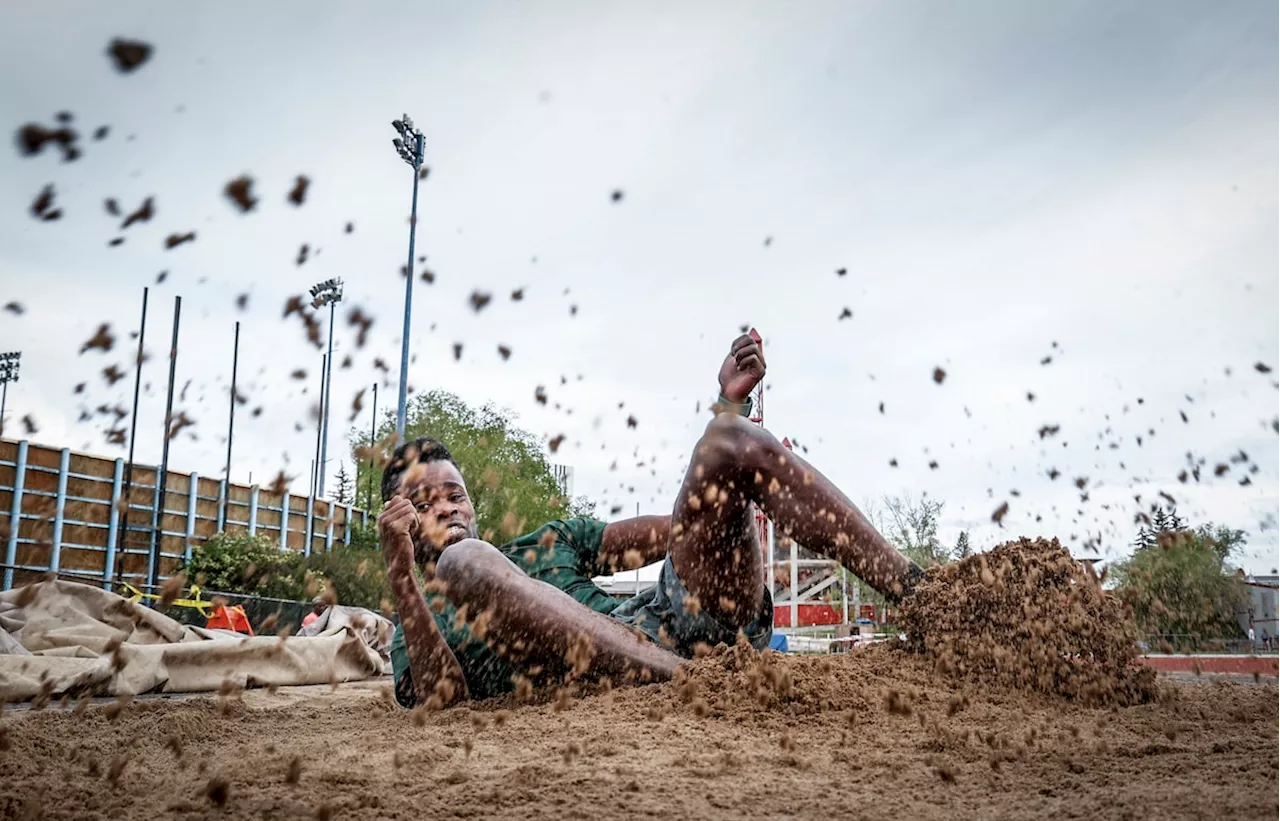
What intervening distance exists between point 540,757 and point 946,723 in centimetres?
86

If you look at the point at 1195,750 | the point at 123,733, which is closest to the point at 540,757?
the point at 1195,750

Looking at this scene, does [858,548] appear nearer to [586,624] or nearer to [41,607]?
[586,624]

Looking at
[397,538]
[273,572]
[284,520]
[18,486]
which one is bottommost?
[397,538]

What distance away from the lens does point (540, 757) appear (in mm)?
1801

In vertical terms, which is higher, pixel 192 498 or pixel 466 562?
pixel 192 498

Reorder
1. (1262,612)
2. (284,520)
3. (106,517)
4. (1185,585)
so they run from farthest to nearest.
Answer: (284,520), (106,517), (1262,612), (1185,585)

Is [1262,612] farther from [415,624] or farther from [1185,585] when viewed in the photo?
[415,624]

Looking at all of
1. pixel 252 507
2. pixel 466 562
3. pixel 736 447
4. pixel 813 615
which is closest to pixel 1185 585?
pixel 736 447

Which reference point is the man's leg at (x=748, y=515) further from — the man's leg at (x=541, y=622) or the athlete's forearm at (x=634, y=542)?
the athlete's forearm at (x=634, y=542)

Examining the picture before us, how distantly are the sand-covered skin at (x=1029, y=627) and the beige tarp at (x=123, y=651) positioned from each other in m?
3.44

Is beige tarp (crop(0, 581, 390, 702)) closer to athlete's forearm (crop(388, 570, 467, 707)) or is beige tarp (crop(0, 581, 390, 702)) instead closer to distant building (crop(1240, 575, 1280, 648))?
athlete's forearm (crop(388, 570, 467, 707))

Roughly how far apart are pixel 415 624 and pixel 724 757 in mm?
1132

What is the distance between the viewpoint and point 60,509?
47.1 ft

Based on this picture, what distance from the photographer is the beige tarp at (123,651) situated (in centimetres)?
409
